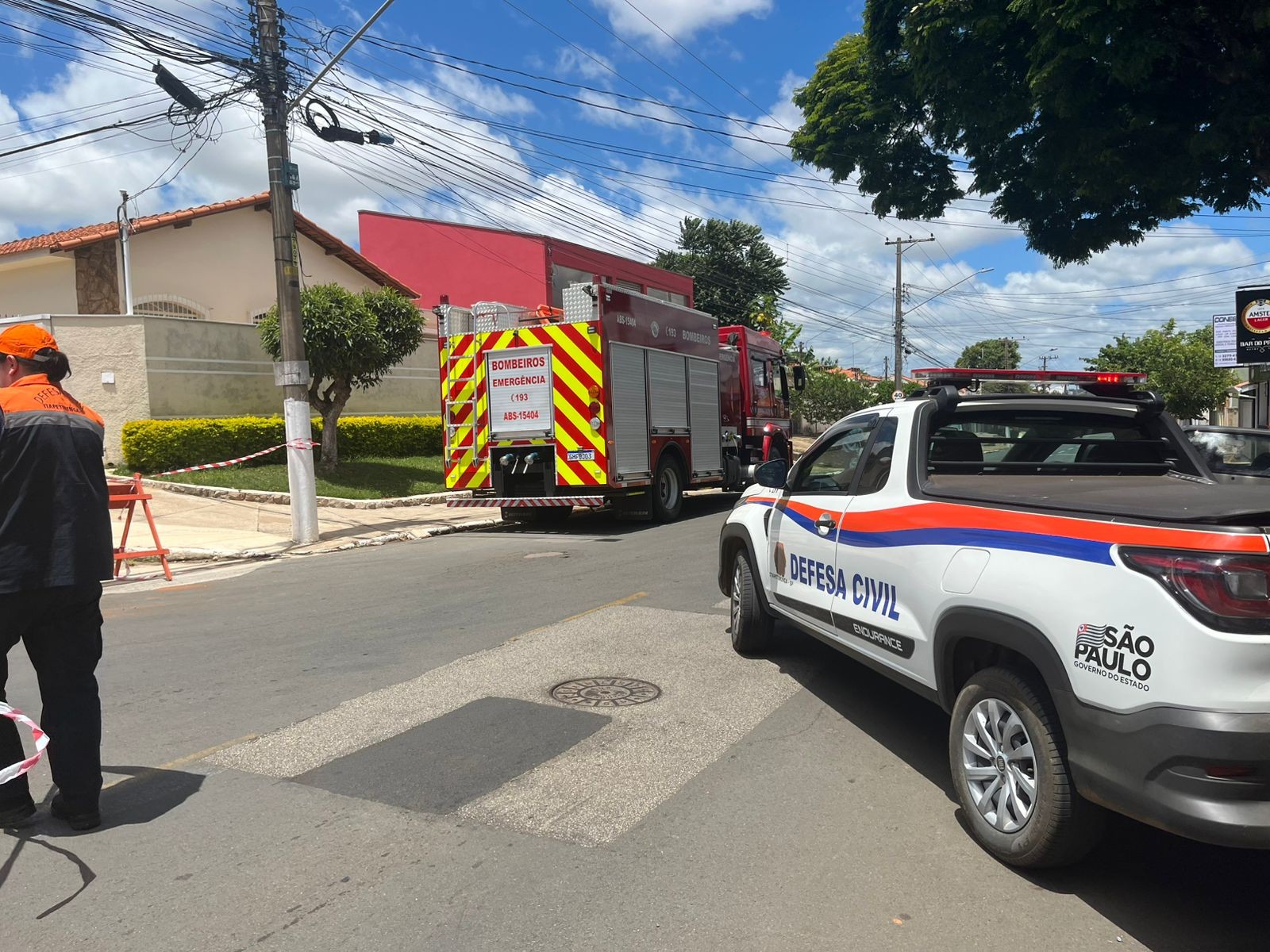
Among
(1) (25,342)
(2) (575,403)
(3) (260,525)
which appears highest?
(1) (25,342)

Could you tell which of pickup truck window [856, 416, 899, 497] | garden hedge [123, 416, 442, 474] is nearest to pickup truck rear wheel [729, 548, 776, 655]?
pickup truck window [856, 416, 899, 497]

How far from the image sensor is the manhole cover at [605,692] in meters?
5.32

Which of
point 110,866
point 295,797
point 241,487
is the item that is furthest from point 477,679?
point 241,487

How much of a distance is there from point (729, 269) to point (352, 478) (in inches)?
1029

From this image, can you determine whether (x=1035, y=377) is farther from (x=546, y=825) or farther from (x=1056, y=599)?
(x=546, y=825)

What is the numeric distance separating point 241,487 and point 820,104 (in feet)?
37.6

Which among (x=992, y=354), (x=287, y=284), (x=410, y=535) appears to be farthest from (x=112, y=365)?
(x=992, y=354)

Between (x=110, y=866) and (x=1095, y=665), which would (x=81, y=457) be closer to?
(x=110, y=866)

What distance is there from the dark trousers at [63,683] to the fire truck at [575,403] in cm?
921

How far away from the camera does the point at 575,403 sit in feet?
42.7

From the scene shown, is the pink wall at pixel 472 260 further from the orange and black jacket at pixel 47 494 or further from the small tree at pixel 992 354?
the small tree at pixel 992 354

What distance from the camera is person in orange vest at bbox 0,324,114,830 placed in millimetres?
3697

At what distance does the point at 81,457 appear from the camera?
3877mm

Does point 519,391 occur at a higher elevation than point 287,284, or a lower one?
lower
